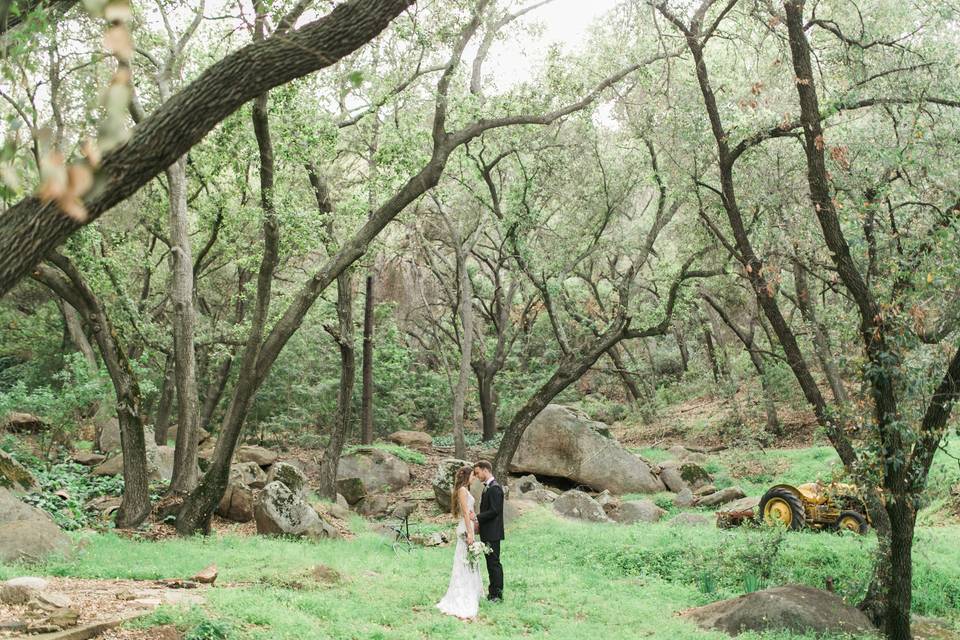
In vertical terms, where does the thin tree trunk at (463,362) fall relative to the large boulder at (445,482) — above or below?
above

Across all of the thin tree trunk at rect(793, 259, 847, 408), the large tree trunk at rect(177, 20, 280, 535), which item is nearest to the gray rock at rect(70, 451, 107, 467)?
the large tree trunk at rect(177, 20, 280, 535)

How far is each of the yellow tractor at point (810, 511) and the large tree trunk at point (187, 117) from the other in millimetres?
11879

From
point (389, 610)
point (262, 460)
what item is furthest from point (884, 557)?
point (262, 460)

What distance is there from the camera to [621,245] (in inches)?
963

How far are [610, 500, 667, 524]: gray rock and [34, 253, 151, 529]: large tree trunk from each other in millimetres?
9592

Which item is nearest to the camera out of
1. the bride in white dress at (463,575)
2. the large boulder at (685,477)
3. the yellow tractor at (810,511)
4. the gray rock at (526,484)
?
the bride in white dress at (463,575)

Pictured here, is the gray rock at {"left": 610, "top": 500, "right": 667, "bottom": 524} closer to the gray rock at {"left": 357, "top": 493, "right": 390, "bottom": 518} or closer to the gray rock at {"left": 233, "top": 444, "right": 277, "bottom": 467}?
the gray rock at {"left": 357, "top": 493, "right": 390, "bottom": 518}

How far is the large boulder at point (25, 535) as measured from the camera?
9539mm

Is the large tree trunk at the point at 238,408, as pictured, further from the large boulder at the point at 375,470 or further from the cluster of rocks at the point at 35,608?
the large boulder at the point at 375,470

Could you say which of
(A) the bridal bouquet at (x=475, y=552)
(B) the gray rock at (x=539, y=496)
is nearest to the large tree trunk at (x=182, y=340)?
(A) the bridal bouquet at (x=475, y=552)

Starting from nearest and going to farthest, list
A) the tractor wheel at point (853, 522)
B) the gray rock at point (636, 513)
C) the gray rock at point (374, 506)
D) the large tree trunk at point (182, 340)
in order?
the tractor wheel at point (853, 522) < the large tree trunk at point (182, 340) < the gray rock at point (636, 513) < the gray rock at point (374, 506)

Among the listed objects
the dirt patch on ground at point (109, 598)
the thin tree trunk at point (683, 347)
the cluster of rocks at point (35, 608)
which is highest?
the thin tree trunk at point (683, 347)

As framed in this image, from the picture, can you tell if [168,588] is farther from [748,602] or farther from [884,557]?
[884,557]

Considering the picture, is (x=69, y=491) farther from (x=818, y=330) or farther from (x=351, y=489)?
(x=818, y=330)
